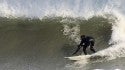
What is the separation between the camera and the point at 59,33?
877 inches

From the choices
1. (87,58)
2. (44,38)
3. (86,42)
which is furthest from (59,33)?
(87,58)

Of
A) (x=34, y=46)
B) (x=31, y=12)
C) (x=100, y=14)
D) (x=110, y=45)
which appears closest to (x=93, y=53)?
(x=110, y=45)

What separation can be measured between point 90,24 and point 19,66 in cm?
589

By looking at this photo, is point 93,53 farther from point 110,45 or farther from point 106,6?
point 106,6

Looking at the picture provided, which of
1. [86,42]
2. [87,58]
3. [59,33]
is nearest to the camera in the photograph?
[87,58]

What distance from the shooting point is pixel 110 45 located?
20.7 m

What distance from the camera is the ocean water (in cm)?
1914

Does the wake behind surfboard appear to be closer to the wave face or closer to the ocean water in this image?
the ocean water

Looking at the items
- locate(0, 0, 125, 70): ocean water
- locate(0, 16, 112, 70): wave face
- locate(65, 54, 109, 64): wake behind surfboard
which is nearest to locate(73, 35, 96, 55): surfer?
Answer: locate(0, 0, 125, 70): ocean water

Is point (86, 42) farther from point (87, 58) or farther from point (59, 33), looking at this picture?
point (59, 33)

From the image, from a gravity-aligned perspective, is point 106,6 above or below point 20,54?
above

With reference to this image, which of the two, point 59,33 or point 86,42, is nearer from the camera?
point 86,42

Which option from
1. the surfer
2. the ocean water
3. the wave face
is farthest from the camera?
the surfer

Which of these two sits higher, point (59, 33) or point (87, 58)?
point (59, 33)
